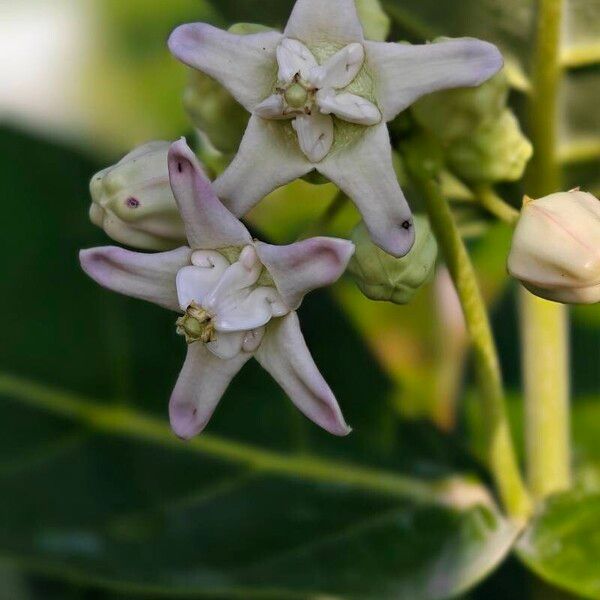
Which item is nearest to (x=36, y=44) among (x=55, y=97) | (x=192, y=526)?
(x=55, y=97)

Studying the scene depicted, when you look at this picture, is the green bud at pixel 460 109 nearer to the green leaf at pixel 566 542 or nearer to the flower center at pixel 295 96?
the flower center at pixel 295 96

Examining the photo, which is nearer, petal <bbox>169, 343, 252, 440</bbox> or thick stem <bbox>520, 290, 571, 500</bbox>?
petal <bbox>169, 343, 252, 440</bbox>

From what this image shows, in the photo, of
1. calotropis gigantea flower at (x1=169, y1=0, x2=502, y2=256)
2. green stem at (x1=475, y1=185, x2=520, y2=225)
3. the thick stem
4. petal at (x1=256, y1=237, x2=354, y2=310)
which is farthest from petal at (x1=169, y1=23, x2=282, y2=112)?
the thick stem

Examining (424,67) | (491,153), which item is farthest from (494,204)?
(424,67)

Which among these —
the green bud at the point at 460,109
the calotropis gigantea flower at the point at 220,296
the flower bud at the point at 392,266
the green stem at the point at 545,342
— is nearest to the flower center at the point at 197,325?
the calotropis gigantea flower at the point at 220,296

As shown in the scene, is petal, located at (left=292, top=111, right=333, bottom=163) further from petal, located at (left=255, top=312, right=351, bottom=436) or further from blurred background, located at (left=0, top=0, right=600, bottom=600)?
blurred background, located at (left=0, top=0, right=600, bottom=600)

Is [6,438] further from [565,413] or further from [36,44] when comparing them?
[36,44]

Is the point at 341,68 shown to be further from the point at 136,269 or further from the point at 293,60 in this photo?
the point at 136,269
